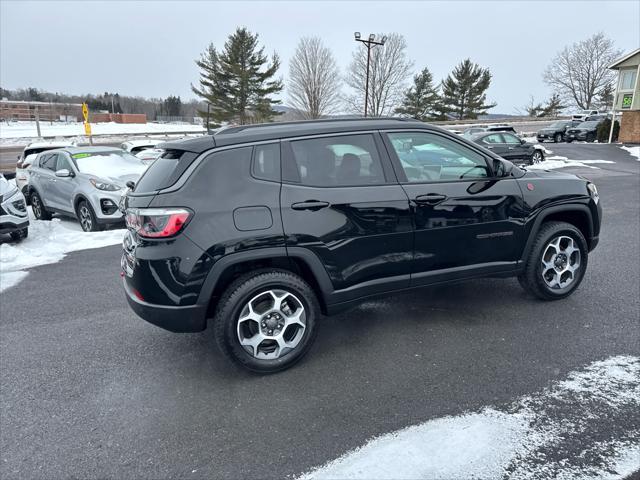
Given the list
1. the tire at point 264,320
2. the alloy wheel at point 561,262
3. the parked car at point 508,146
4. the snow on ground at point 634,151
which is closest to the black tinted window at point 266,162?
the tire at point 264,320

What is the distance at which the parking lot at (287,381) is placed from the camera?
2.61 metres

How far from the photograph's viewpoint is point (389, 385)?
10.5 feet

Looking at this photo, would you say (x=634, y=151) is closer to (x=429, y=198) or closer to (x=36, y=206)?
(x=429, y=198)

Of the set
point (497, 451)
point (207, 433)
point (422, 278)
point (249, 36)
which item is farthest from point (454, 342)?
point (249, 36)

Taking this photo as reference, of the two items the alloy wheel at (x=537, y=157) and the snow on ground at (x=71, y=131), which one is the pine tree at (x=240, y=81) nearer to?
the snow on ground at (x=71, y=131)

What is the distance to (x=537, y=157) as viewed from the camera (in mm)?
19969

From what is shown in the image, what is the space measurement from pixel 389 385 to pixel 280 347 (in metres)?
0.85

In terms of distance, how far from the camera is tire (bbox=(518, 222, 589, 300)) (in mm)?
4219

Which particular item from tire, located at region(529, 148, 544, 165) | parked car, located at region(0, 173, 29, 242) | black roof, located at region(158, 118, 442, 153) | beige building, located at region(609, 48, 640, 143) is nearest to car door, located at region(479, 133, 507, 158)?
tire, located at region(529, 148, 544, 165)

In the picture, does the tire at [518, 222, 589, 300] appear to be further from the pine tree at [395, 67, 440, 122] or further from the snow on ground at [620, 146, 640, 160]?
the pine tree at [395, 67, 440, 122]

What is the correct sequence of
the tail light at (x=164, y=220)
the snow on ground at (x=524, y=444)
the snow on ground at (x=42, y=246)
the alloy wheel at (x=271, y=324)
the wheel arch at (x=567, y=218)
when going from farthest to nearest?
the snow on ground at (x=42, y=246) → the wheel arch at (x=567, y=218) → the alloy wheel at (x=271, y=324) → the tail light at (x=164, y=220) → the snow on ground at (x=524, y=444)

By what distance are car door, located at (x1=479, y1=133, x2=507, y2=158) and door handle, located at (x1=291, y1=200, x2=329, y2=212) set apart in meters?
17.0

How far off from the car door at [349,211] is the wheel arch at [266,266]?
6 cm

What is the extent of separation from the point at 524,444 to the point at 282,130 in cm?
267
